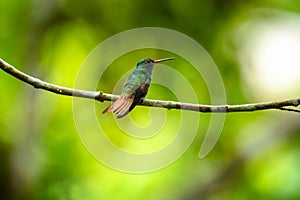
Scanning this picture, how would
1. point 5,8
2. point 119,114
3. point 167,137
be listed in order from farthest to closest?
point 5,8 → point 167,137 → point 119,114

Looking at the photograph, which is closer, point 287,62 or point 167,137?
point 167,137

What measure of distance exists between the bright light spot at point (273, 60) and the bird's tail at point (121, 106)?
280 centimetres

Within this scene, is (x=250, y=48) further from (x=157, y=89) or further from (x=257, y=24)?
(x=157, y=89)

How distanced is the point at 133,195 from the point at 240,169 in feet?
2.35

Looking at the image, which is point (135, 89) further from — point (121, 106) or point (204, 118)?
point (204, 118)

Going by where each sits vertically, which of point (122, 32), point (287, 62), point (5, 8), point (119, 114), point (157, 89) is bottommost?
point (119, 114)

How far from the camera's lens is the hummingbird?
31.8 inches

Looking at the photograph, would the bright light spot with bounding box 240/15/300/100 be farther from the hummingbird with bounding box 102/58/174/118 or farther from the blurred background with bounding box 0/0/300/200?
the hummingbird with bounding box 102/58/174/118

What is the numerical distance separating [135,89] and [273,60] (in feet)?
10.0

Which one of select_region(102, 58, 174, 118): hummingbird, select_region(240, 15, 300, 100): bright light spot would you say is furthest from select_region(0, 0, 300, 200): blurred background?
select_region(102, 58, 174, 118): hummingbird

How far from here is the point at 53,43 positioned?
13.2 ft

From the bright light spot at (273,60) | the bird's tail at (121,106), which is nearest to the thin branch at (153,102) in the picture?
the bird's tail at (121,106)

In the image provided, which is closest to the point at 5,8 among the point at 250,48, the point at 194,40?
the point at 194,40

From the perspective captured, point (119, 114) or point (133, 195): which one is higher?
point (133, 195)
